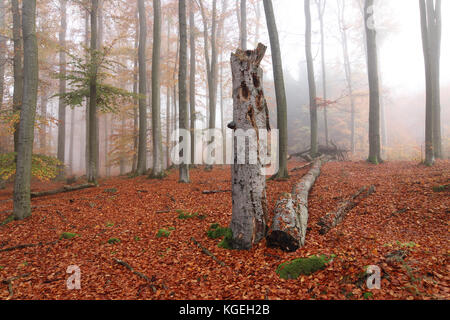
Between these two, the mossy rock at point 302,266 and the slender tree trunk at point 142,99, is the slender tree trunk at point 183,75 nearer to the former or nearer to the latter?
the slender tree trunk at point 142,99

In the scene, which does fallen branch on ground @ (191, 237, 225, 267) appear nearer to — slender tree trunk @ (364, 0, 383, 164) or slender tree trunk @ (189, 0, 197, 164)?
slender tree trunk @ (364, 0, 383, 164)

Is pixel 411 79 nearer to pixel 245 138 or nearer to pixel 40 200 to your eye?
pixel 245 138

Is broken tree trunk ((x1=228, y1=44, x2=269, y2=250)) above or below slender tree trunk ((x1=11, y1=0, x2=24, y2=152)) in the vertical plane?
below

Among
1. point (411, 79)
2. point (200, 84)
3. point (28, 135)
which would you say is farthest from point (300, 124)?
point (28, 135)

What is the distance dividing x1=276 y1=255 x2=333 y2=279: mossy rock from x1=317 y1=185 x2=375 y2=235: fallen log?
45.6 inches

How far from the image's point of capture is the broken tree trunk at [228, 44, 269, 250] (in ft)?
13.1

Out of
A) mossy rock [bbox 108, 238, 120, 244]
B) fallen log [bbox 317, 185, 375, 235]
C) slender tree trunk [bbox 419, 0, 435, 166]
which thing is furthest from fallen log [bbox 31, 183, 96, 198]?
slender tree trunk [bbox 419, 0, 435, 166]

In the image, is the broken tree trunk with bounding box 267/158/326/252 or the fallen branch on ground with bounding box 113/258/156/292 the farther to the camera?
the broken tree trunk with bounding box 267/158/326/252

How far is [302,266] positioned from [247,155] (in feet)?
6.56

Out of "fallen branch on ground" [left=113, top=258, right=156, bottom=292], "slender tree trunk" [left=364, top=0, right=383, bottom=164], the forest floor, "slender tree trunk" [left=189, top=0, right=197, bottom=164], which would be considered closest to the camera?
the forest floor

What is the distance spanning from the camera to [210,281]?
337 centimetres

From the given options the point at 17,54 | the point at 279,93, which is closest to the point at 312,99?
the point at 279,93

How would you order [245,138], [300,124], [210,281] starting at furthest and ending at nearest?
[300,124]
[245,138]
[210,281]

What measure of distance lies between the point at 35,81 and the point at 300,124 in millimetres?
26107
